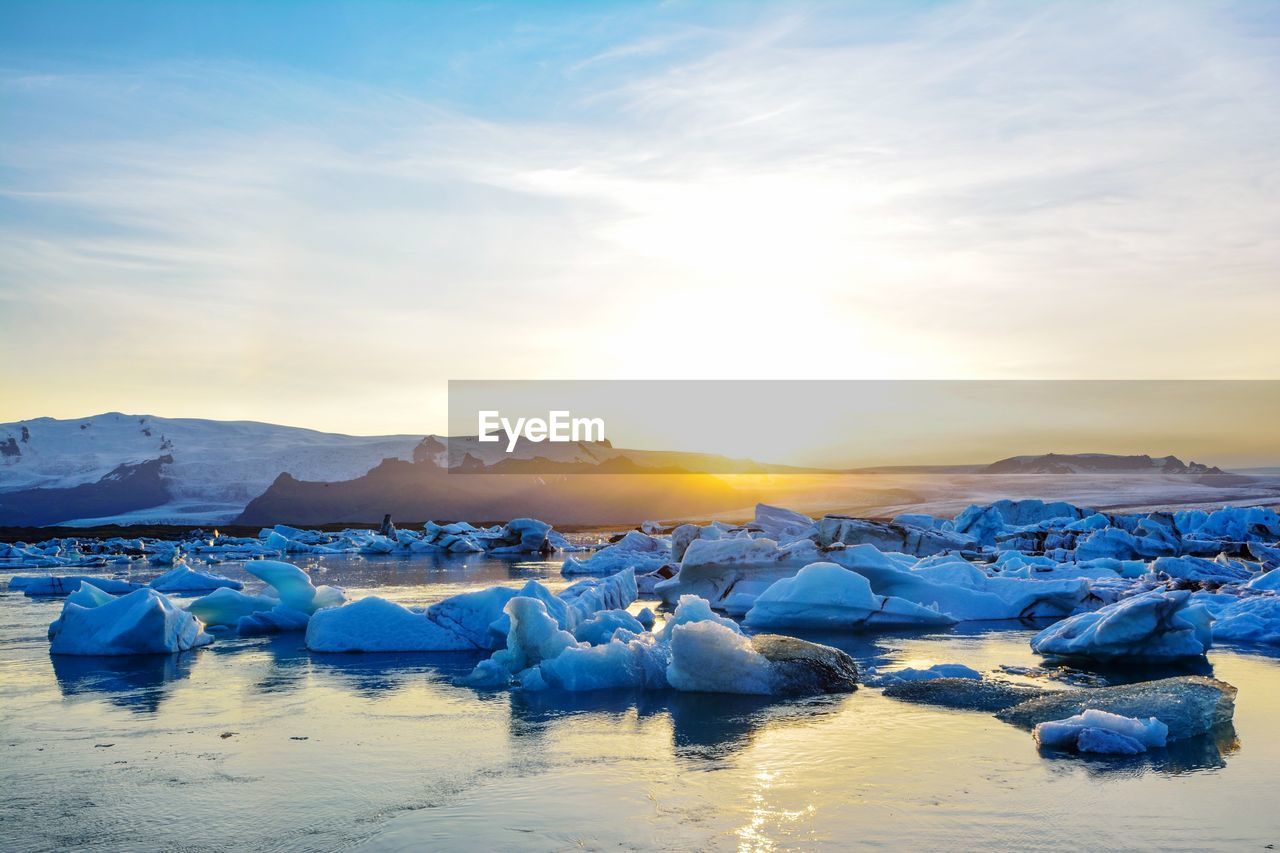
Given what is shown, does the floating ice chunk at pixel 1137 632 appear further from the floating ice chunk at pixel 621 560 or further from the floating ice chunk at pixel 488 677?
the floating ice chunk at pixel 621 560

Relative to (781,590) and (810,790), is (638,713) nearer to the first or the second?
(810,790)

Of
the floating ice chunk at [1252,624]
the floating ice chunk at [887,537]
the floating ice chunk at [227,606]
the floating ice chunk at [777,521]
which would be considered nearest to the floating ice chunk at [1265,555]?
the floating ice chunk at [887,537]

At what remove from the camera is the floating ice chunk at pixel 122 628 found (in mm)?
9977

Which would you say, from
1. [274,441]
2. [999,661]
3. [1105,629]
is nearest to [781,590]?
[999,661]

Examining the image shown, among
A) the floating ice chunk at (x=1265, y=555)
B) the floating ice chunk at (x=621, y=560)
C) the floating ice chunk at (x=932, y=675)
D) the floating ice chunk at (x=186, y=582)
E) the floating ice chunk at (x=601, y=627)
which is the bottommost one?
the floating ice chunk at (x=621, y=560)

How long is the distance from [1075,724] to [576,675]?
12.1 feet

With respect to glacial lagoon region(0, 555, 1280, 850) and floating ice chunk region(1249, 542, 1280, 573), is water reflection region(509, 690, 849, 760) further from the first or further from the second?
floating ice chunk region(1249, 542, 1280, 573)

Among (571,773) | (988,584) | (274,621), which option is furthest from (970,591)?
(571,773)

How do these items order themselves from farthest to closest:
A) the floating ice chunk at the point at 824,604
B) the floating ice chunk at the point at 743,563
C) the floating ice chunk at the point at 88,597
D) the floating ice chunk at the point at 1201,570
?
the floating ice chunk at the point at 1201,570 → the floating ice chunk at the point at 743,563 → the floating ice chunk at the point at 824,604 → the floating ice chunk at the point at 88,597

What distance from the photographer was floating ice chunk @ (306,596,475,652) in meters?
10.4

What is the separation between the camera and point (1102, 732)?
568 centimetres

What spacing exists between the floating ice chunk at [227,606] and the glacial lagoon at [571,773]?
3953mm

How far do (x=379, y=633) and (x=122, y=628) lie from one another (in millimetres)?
2506

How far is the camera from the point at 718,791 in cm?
500
